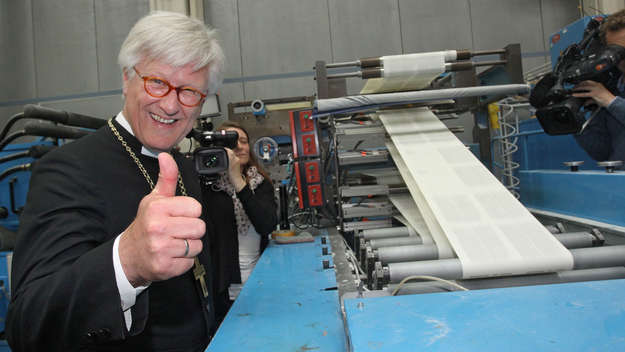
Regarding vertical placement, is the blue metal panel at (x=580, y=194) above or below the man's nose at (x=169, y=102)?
below

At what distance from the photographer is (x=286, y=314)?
1058 mm

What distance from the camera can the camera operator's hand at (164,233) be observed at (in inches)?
21.0

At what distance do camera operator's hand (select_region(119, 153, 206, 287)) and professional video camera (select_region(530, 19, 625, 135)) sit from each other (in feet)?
4.78

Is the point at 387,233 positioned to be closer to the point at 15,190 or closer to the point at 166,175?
the point at 166,175

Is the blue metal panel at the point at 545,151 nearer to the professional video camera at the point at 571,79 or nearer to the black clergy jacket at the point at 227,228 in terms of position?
the professional video camera at the point at 571,79

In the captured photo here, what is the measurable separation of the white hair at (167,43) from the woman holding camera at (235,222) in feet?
2.60

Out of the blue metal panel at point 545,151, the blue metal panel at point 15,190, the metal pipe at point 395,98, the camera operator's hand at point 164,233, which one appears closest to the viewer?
the camera operator's hand at point 164,233

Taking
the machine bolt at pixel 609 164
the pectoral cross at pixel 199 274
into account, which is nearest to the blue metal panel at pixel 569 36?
the machine bolt at pixel 609 164

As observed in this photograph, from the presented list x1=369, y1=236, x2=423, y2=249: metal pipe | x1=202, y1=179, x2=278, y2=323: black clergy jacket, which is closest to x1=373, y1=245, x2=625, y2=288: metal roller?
x1=369, y1=236, x2=423, y2=249: metal pipe

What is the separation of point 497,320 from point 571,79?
1192 mm

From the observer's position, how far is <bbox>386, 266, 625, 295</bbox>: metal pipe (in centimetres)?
90

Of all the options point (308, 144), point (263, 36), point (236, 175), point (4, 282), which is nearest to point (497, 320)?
point (236, 175)

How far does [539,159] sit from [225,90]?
171 inches

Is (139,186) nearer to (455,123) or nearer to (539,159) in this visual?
(539,159)
